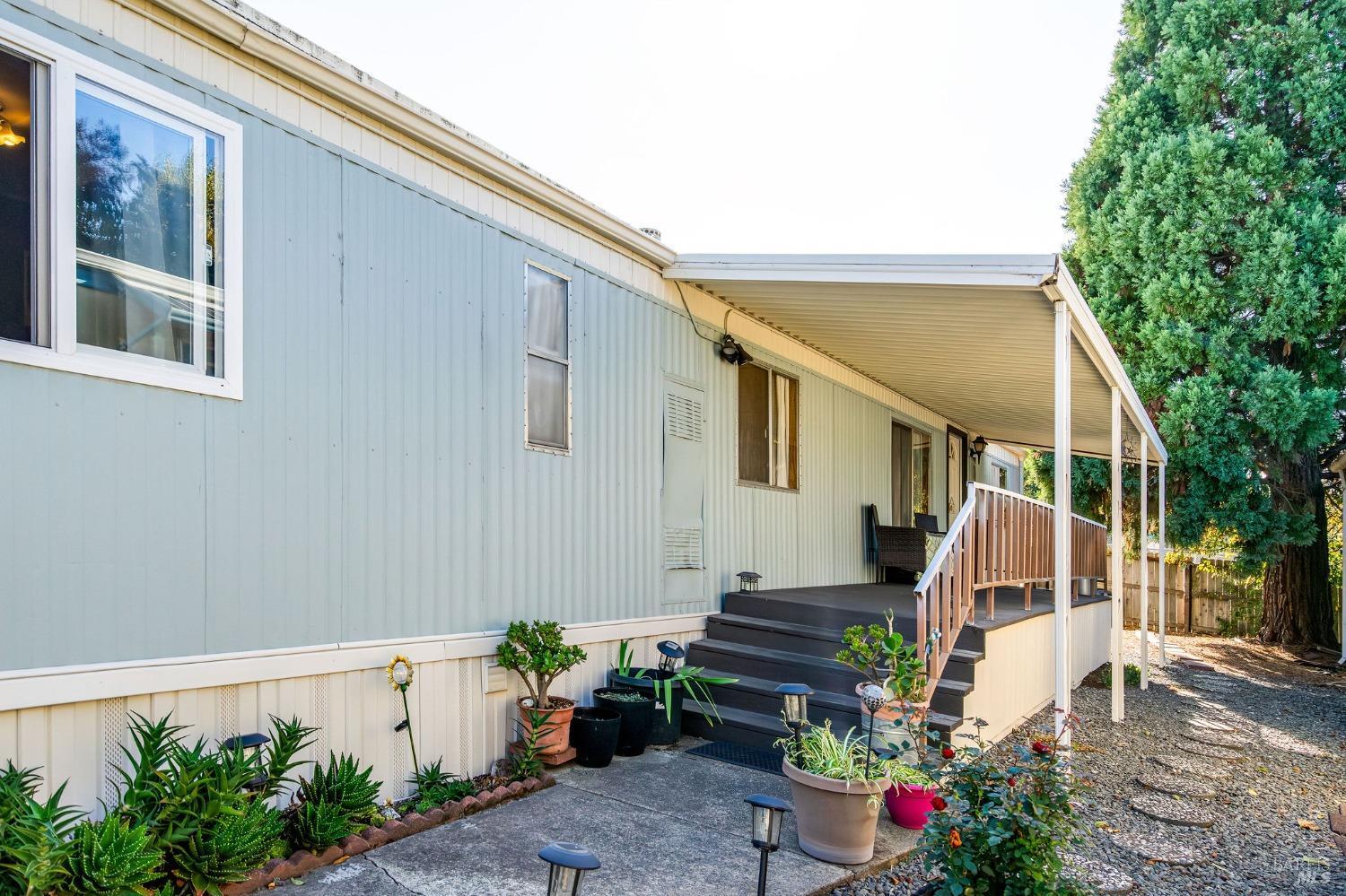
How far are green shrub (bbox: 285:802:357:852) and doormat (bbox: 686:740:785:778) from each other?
7.16 ft

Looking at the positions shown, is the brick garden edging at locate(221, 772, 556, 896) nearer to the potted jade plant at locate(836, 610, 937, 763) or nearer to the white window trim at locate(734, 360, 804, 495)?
the potted jade plant at locate(836, 610, 937, 763)

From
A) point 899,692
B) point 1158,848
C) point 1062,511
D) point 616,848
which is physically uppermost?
point 1062,511

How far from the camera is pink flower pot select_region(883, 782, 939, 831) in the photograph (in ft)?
12.7

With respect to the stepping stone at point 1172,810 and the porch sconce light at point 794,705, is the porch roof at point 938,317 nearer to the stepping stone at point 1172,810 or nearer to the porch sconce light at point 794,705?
the porch sconce light at point 794,705

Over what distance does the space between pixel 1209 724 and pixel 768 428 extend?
14.0 feet

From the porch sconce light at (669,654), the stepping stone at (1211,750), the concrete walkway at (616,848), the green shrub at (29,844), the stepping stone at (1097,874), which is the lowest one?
the stepping stone at (1211,750)

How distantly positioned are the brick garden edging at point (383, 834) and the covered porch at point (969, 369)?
2.21 meters

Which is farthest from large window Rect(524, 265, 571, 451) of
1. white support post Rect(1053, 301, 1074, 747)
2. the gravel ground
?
white support post Rect(1053, 301, 1074, 747)

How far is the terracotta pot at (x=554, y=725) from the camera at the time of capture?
4.46 meters

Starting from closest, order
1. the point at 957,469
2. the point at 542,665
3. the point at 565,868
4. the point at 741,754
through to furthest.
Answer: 1. the point at 565,868
2. the point at 542,665
3. the point at 741,754
4. the point at 957,469

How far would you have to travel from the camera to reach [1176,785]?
5.10m

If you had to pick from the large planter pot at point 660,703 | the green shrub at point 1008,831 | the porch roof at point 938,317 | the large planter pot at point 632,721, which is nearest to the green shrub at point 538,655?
the large planter pot at point 632,721

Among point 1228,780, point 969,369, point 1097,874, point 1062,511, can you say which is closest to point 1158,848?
point 1097,874

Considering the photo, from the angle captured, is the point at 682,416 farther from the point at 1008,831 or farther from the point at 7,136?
the point at 7,136
